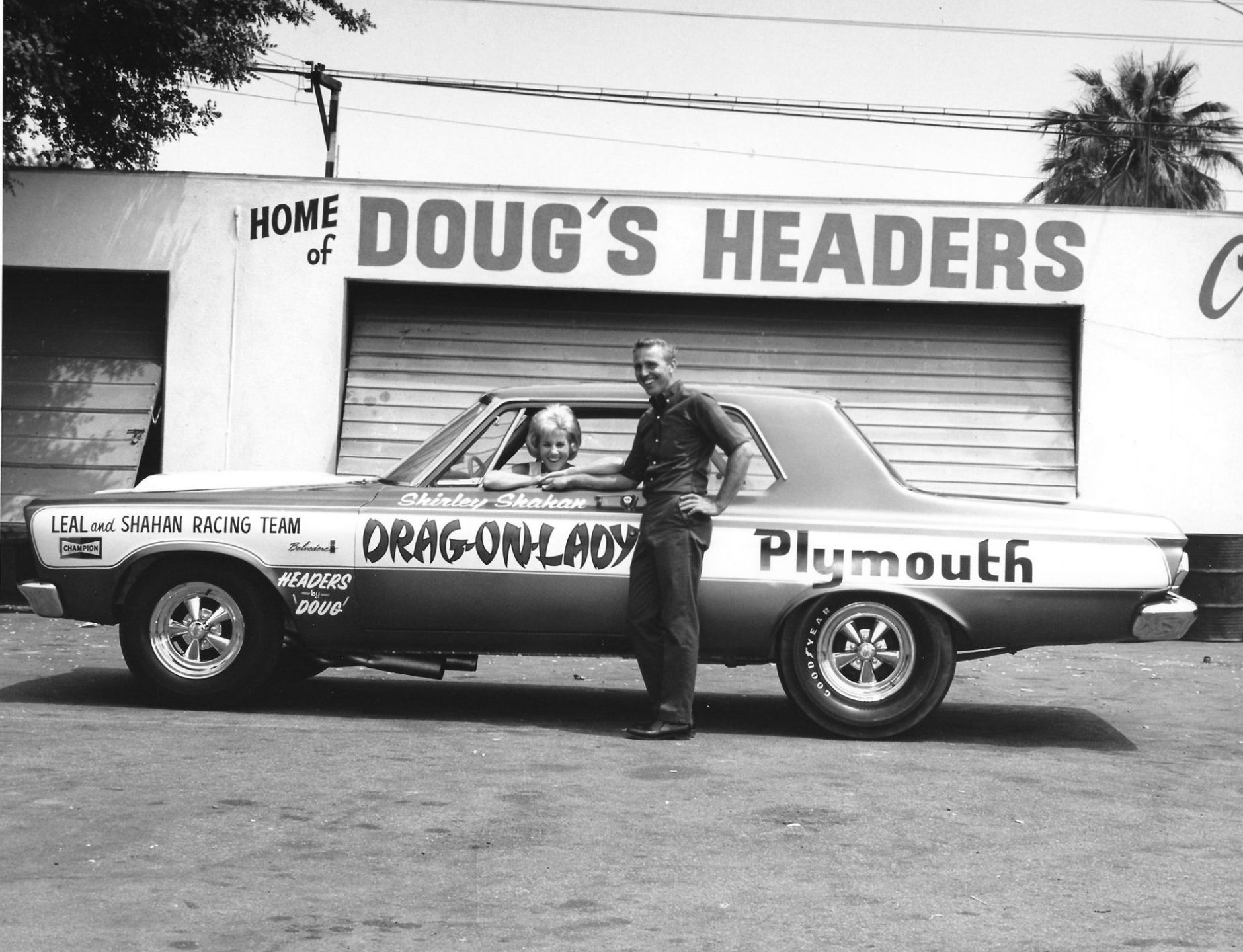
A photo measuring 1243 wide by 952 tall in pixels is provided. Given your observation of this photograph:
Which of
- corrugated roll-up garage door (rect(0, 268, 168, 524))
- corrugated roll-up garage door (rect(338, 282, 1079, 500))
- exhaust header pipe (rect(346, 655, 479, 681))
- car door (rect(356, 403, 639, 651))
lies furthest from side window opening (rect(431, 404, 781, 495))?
corrugated roll-up garage door (rect(0, 268, 168, 524))

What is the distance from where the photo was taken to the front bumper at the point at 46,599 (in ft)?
24.9

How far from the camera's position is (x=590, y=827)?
17.5 feet

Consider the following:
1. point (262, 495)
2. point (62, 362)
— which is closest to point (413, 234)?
point (62, 362)

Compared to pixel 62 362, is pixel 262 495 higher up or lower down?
Result: lower down

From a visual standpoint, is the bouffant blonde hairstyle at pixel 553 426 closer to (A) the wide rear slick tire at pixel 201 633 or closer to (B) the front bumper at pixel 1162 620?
(A) the wide rear slick tire at pixel 201 633

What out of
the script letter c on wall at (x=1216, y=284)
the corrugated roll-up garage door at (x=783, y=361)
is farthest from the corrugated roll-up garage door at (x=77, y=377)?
the script letter c on wall at (x=1216, y=284)

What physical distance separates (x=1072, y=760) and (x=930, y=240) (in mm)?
8451

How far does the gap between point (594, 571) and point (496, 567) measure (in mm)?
457

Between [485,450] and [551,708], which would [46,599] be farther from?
[551,708]

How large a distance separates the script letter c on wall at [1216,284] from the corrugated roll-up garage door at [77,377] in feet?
31.8

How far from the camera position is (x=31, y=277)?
15.0 m

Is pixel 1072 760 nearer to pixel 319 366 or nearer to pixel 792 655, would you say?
pixel 792 655

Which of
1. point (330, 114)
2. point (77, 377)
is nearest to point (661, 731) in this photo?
point (77, 377)

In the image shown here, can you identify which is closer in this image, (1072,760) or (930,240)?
(1072,760)
